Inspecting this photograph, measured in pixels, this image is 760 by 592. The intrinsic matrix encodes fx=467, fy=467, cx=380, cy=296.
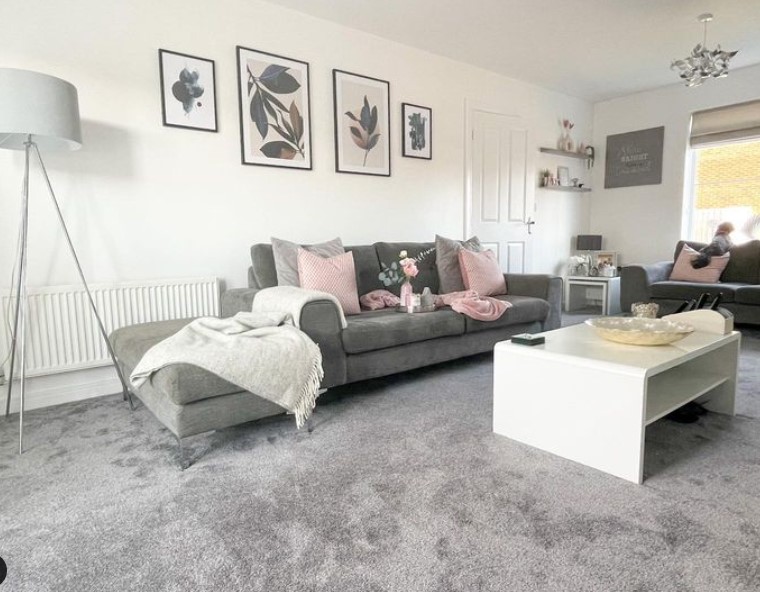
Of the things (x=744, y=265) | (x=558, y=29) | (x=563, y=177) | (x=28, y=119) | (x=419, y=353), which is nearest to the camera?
(x=28, y=119)

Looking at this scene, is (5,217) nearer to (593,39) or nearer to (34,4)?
(34,4)

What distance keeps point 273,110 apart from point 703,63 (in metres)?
3.26

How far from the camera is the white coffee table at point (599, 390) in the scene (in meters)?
1.61

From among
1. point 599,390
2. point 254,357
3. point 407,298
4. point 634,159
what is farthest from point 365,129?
point 634,159

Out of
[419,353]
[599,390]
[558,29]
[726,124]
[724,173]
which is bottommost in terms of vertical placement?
[419,353]

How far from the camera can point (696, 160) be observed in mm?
5078

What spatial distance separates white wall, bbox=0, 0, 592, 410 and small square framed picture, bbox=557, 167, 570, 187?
1.88m

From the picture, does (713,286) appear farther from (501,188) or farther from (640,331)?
(640,331)

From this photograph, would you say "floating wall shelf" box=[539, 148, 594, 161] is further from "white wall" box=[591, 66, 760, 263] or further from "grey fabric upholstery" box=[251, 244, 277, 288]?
"grey fabric upholstery" box=[251, 244, 277, 288]

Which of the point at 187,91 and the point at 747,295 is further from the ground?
the point at 187,91

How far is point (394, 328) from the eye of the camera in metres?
2.59

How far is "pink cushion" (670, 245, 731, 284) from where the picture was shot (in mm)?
4402

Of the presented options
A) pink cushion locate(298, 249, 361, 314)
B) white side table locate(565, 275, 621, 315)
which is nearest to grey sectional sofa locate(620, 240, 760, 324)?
white side table locate(565, 275, 621, 315)

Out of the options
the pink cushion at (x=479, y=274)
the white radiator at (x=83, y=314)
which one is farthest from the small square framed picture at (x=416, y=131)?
the white radiator at (x=83, y=314)
